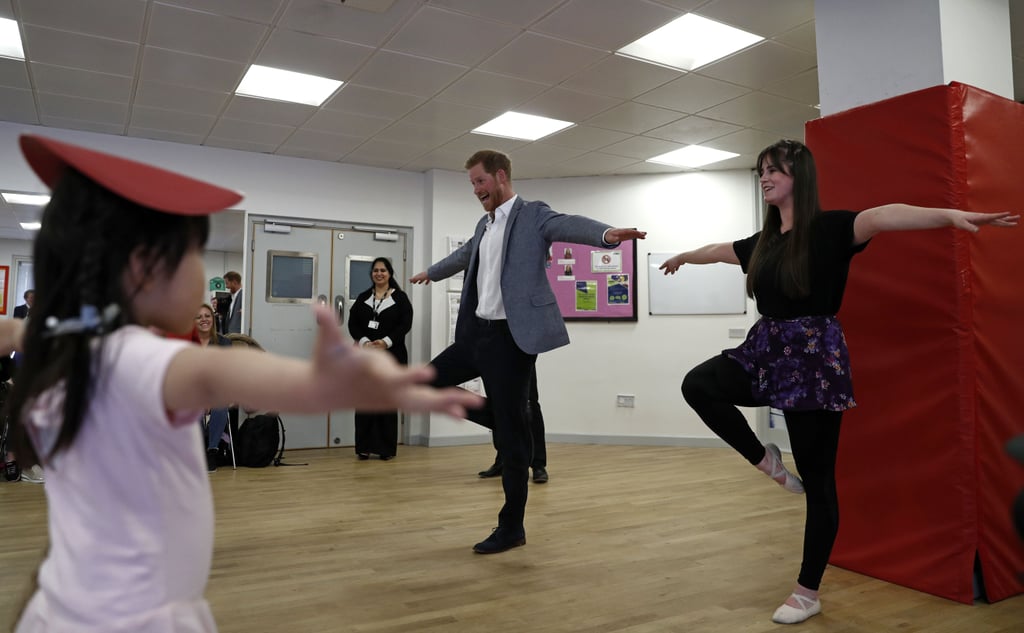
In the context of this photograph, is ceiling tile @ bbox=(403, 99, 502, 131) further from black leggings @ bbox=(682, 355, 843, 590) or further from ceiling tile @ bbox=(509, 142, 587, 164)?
black leggings @ bbox=(682, 355, 843, 590)

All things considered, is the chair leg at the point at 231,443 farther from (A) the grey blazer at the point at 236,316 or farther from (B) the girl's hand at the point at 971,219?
(B) the girl's hand at the point at 971,219

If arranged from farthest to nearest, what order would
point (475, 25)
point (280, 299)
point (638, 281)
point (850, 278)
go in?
point (638, 281) → point (280, 299) → point (475, 25) → point (850, 278)

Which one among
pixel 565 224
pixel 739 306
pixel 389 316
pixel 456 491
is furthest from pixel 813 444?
pixel 739 306

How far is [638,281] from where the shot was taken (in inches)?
281

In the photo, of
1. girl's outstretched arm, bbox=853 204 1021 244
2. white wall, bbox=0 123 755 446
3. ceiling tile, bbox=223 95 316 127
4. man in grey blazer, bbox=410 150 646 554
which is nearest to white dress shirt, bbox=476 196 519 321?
man in grey blazer, bbox=410 150 646 554

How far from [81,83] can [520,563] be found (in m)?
4.45

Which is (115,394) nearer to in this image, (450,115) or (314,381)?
(314,381)

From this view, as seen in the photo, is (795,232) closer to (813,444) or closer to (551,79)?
(813,444)

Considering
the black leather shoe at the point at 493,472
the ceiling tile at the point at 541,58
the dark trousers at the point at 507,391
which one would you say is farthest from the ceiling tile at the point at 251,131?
the dark trousers at the point at 507,391

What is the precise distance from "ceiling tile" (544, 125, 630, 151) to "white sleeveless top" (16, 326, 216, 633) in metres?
5.39

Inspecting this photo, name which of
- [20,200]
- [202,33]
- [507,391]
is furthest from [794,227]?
[20,200]

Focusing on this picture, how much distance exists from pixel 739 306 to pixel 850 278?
432cm

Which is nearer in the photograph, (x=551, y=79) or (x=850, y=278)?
(x=850, y=278)

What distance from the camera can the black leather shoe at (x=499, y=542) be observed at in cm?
280
